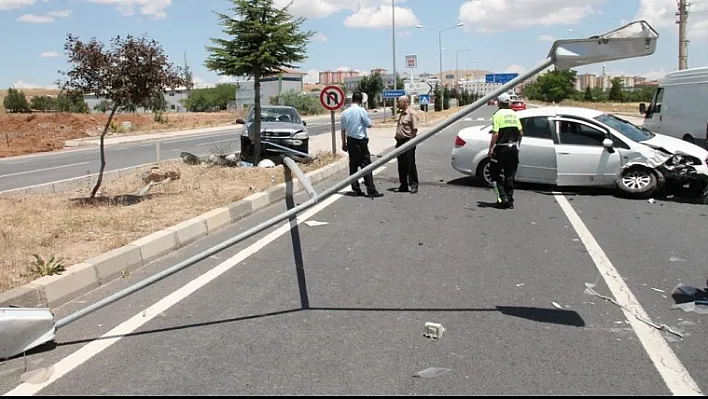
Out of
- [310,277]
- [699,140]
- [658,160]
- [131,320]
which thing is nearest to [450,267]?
[310,277]

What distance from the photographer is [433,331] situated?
14.6 feet

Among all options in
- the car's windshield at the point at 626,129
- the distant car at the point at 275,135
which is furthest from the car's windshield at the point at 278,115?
the car's windshield at the point at 626,129

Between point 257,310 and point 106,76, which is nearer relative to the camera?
point 257,310

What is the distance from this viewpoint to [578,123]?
1083cm

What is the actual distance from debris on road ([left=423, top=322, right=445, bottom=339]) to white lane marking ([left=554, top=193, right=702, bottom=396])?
1.40 metres

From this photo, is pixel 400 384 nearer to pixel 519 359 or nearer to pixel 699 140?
pixel 519 359

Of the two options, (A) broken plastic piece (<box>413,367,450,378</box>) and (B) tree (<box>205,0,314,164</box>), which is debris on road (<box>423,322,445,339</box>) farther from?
(B) tree (<box>205,0,314,164</box>)

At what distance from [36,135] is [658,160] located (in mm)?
36758

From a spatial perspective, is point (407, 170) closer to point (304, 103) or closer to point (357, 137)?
point (357, 137)

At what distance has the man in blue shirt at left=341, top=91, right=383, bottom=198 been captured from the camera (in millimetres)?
10812

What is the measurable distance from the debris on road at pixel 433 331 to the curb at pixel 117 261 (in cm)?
318

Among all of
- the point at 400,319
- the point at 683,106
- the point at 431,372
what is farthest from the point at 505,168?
the point at 683,106

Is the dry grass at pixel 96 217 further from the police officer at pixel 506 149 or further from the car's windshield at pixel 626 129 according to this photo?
the car's windshield at pixel 626 129

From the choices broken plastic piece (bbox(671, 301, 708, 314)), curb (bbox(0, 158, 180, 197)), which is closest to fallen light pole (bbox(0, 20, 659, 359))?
broken plastic piece (bbox(671, 301, 708, 314))
